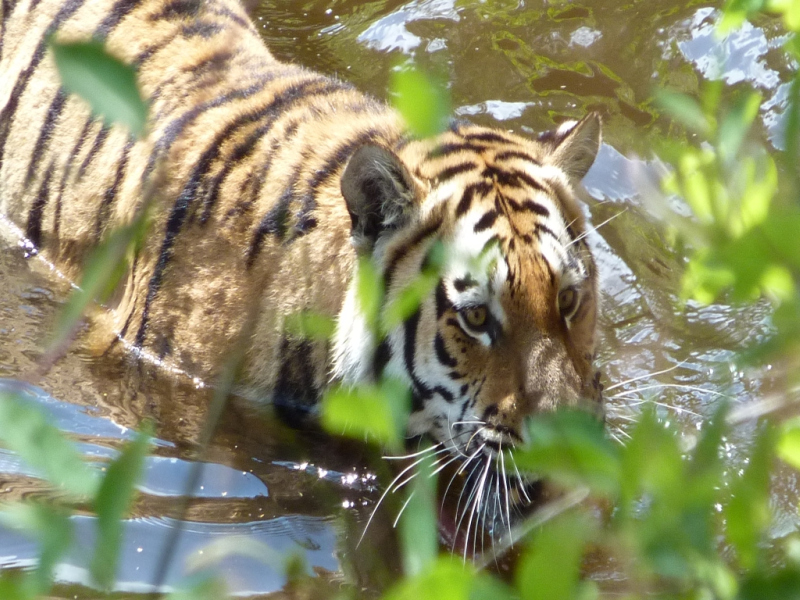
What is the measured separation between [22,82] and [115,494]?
3528mm

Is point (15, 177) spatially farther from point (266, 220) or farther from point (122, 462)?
point (122, 462)

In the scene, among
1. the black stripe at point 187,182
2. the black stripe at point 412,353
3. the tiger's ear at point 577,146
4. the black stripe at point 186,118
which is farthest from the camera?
the black stripe at point 186,118

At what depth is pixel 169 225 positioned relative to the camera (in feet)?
10.0


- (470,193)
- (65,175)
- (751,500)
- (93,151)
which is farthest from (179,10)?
(751,500)

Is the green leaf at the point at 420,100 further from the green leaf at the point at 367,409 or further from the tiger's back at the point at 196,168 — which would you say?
the tiger's back at the point at 196,168

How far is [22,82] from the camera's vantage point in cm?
373

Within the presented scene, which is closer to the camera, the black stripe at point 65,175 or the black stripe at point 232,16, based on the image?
the black stripe at point 65,175

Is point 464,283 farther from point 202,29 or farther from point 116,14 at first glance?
point 116,14

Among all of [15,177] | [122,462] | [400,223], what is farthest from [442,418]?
[15,177]

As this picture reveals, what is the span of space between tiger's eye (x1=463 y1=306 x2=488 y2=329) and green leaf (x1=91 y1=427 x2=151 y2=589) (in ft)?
5.81

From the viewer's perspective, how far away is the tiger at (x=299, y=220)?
2332 mm

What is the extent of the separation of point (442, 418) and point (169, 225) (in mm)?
1143

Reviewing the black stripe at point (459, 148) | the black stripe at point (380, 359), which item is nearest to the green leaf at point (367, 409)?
the black stripe at point (380, 359)

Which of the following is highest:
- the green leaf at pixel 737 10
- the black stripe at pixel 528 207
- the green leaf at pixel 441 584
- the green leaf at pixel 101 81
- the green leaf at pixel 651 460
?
the green leaf at pixel 737 10
